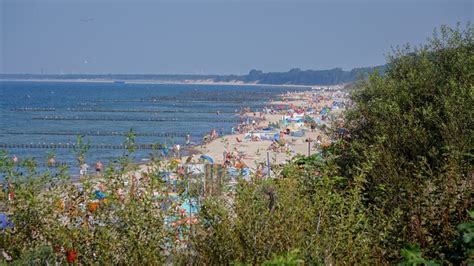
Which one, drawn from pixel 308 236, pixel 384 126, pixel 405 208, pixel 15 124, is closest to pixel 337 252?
pixel 308 236

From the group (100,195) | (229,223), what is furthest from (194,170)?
(229,223)

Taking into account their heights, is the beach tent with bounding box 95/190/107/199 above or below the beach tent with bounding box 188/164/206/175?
above

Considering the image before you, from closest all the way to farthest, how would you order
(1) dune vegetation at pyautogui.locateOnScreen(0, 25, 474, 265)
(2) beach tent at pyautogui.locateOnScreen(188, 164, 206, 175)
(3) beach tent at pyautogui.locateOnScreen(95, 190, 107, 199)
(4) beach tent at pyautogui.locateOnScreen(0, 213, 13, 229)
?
(1) dune vegetation at pyautogui.locateOnScreen(0, 25, 474, 265), (4) beach tent at pyautogui.locateOnScreen(0, 213, 13, 229), (3) beach tent at pyautogui.locateOnScreen(95, 190, 107, 199), (2) beach tent at pyautogui.locateOnScreen(188, 164, 206, 175)

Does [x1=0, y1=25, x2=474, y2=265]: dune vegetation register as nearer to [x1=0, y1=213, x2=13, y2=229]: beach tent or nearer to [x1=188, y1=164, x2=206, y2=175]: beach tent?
[x1=0, y1=213, x2=13, y2=229]: beach tent

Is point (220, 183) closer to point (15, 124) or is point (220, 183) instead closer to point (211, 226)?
point (211, 226)

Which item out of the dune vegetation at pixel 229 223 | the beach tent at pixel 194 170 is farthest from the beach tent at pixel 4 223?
the beach tent at pixel 194 170

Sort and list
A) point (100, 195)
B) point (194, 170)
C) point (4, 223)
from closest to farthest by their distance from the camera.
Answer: point (4, 223)
point (100, 195)
point (194, 170)

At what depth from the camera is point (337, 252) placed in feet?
14.6

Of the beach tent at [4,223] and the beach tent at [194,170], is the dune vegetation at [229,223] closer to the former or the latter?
the beach tent at [4,223]

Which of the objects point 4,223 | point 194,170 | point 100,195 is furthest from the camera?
→ point 194,170

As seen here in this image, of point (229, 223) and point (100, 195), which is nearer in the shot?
point (229, 223)

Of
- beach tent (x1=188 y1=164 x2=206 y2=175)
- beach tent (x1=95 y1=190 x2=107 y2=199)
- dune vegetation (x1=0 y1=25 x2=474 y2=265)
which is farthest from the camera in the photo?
beach tent (x1=188 y1=164 x2=206 y2=175)

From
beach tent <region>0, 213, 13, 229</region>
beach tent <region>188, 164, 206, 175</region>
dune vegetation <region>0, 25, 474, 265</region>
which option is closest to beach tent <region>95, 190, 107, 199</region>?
dune vegetation <region>0, 25, 474, 265</region>

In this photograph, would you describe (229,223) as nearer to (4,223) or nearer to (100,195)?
(100,195)
